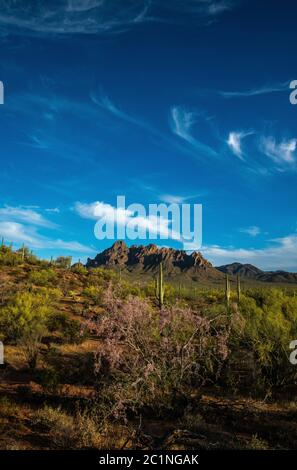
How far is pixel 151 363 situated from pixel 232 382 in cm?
314

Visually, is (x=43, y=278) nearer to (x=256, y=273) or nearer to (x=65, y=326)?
(x=65, y=326)

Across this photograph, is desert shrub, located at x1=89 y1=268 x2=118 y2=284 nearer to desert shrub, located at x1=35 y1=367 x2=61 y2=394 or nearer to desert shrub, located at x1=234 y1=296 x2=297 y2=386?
desert shrub, located at x1=35 y1=367 x2=61 y2=394

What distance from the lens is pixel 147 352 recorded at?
916cm

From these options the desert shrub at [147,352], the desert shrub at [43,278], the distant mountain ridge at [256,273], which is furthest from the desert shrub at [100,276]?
the distant mountain ridge at [256,273]

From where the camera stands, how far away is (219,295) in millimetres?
35031

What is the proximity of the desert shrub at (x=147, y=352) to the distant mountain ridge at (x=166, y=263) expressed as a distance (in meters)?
98.2

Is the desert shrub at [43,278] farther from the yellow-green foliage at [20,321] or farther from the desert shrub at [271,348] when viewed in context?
the desert shrub at [271,348]

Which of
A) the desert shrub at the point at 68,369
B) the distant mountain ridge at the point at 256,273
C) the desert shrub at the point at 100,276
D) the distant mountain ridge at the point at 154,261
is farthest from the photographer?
the distant mountain ridge at the point at 256,273

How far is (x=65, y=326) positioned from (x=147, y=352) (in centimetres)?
1096

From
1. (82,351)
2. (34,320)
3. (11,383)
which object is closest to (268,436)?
(11,383)

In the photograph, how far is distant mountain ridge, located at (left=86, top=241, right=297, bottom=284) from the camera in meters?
116

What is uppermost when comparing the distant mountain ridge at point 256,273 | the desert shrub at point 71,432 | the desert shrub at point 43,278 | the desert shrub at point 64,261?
the distant mountain ridge at point 256,273

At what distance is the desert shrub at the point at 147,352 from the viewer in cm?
877
